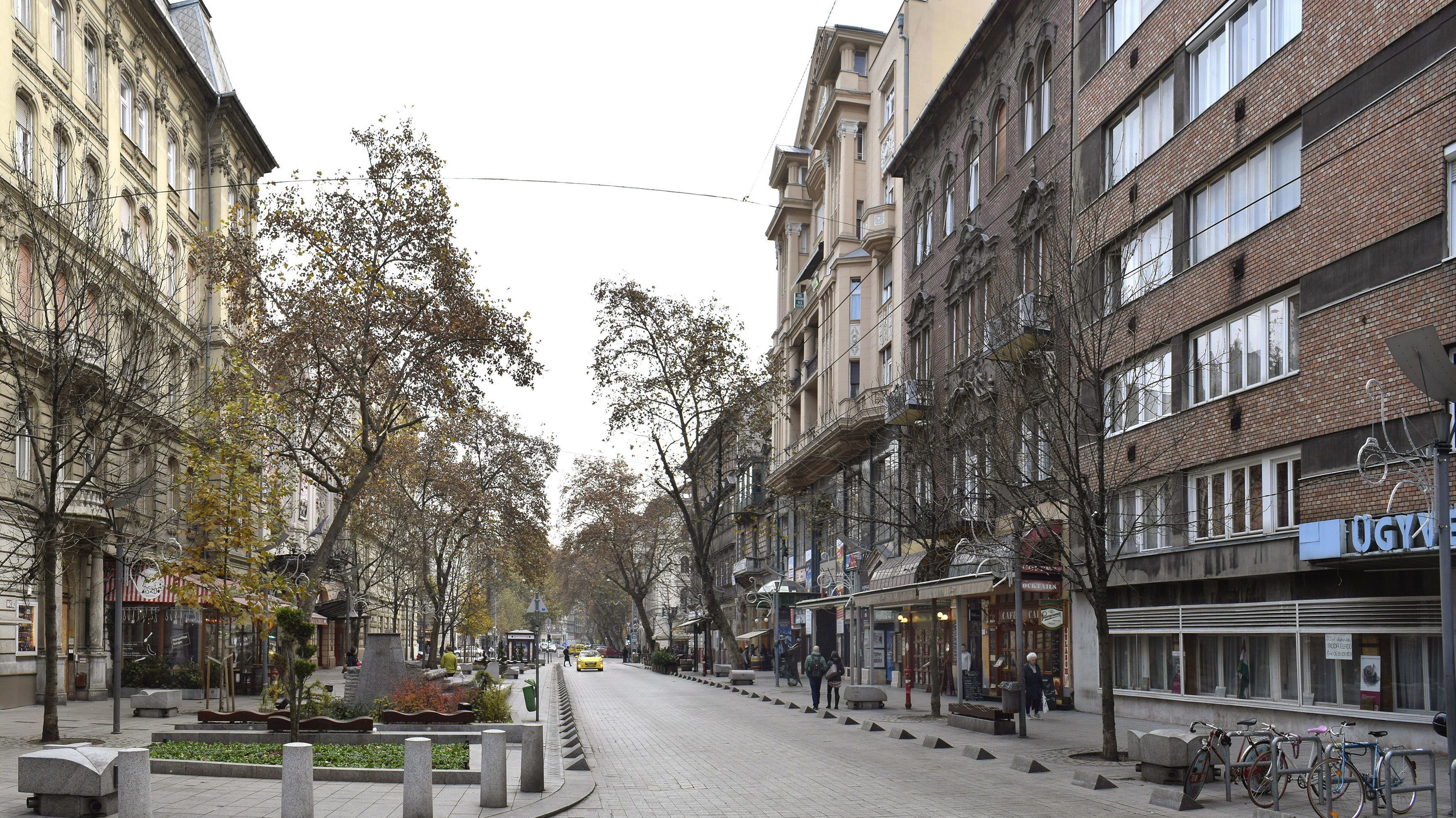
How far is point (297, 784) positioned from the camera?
1115 centimetres

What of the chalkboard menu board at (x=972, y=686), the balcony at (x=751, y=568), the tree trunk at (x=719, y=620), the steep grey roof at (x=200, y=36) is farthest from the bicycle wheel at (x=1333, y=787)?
the balcony at (x=751, y=568)

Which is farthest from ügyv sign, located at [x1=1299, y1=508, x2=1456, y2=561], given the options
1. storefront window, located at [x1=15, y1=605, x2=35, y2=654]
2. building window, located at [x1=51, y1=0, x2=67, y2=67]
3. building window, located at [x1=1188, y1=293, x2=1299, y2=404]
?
building window, located at [x1=51, y1=0, x2=67, y2=67]

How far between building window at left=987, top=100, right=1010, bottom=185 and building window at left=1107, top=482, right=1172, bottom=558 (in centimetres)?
1101

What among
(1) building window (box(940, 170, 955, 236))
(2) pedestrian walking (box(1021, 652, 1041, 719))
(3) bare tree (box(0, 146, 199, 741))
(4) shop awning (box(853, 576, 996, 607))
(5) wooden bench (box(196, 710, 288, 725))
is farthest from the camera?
(1) building window (box(940, 170, 955, 236))

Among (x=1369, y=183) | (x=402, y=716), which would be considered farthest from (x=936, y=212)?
(x=402, y=716)

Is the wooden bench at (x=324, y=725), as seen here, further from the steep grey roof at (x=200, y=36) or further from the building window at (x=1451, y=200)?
the steep grey roof at (x=200, y=36)

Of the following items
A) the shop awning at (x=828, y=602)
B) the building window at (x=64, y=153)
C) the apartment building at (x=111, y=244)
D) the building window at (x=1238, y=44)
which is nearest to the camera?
the apartment building at (x=111, y=244)

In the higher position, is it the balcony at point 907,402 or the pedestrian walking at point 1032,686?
the balcony at point 907,402

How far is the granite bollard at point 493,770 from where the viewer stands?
41.9 feet

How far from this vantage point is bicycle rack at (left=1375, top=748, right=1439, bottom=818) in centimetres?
1166

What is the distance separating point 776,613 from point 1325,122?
31660 millimetres

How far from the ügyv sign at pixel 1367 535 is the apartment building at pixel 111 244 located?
1761 centimetres

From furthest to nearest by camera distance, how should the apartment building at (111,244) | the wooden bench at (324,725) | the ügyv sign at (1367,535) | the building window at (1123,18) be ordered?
the building window at (1123,18), the apartment building at (111,244), the wooden bench at (324,725), the ügyv sign at (1367,535)

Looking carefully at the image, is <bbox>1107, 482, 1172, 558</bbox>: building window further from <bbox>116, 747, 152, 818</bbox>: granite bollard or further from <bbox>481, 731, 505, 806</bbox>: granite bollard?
<bbox>116, 747, 152, 818</bbox>: granite bollard
